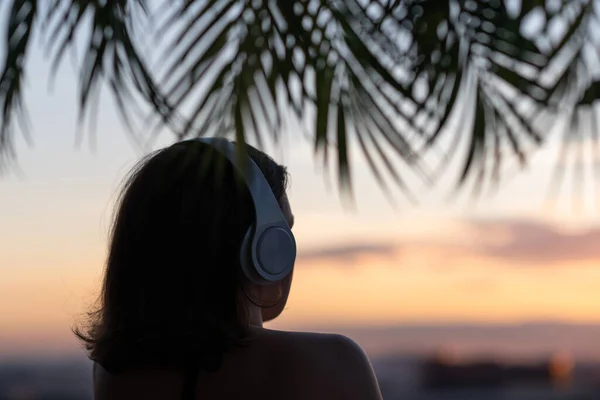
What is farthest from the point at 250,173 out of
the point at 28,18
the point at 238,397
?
the point at 28,18

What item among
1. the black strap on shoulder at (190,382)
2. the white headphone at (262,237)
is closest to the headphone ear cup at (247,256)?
the white headphone at (262,237)

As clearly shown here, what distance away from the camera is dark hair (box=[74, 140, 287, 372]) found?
155cm

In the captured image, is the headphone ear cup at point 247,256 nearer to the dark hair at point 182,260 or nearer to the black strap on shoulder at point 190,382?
the dark hair at point 182,260

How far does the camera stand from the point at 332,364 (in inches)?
60.2

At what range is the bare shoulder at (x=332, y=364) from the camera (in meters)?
1.52

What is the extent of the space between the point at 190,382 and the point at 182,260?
166mm

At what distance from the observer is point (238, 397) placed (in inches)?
59.3

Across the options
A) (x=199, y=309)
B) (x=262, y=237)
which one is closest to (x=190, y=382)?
(x=199, y=309)

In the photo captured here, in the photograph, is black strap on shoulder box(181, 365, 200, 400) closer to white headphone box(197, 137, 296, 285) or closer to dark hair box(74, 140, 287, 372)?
dark hair box(74, 140, 287, 372)

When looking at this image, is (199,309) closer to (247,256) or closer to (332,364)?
(247,256)

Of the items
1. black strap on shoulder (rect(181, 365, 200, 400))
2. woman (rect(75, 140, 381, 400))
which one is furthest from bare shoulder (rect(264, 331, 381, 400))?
black strap on shoulder (rect(181, 365, 200, 400))

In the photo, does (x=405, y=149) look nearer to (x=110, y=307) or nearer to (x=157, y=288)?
(x=157, y=288)

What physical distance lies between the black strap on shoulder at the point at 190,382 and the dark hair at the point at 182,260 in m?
0.01

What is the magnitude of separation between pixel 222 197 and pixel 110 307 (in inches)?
11.2
